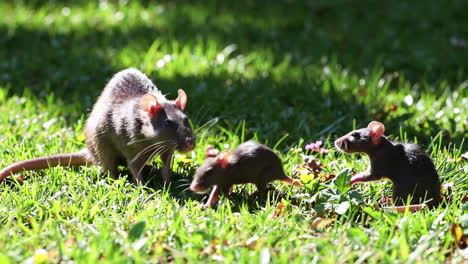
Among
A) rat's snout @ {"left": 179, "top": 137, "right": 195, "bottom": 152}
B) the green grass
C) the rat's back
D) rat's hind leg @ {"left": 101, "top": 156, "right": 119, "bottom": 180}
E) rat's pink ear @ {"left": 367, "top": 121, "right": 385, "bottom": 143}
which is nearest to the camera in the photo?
the green grass

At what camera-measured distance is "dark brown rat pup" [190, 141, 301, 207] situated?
13.8ft

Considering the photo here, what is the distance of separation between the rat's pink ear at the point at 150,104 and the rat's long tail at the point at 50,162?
649 millimetres

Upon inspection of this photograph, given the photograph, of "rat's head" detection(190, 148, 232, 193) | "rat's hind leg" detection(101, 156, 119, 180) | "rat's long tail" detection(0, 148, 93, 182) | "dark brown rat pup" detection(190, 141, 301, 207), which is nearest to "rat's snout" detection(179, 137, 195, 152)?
"dark brown rat pup" detection(190, 141, 301, 207)

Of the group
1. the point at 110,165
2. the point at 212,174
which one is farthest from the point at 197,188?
the point at 110,165

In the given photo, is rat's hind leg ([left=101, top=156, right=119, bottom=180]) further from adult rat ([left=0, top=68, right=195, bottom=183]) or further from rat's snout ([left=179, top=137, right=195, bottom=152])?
rat's snout ([left=179, top=137, right=195, bottom=152])

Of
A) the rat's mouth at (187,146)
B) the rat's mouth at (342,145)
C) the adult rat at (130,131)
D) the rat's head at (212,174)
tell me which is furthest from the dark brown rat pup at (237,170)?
the rat's mouth at (342,145)

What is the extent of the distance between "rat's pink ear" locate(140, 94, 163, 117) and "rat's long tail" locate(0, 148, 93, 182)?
65cm

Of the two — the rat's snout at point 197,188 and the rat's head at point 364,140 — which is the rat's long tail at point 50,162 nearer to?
the rat's snout at point 197,188

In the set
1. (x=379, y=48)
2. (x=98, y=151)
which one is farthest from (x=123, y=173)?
(x=379, y=48)

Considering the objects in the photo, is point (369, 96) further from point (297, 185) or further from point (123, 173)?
point (123, 173)

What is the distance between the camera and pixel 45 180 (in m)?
4.50

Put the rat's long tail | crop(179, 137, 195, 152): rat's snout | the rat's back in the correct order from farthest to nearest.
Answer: the rat's long tail → crop(179, 137, 195, 152): rat's snout → the rat's back

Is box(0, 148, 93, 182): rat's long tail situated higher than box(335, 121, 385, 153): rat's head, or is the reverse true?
box(335, 121, 385, 153): rat's head

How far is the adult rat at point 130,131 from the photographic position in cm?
449
